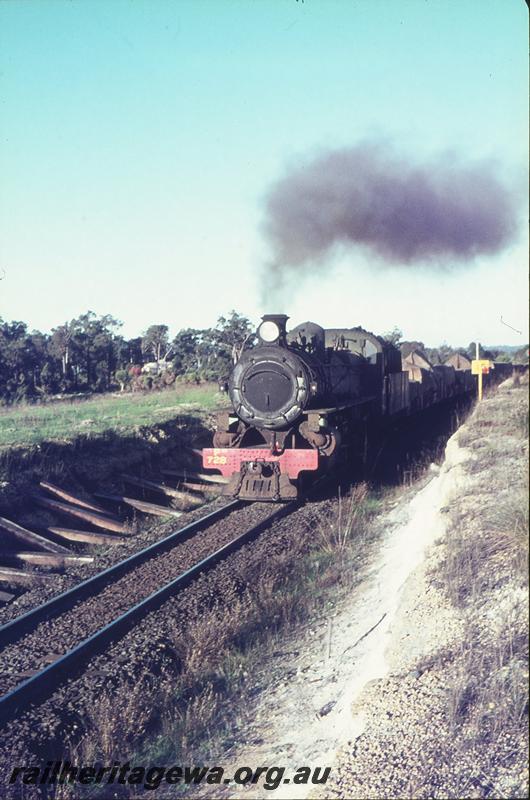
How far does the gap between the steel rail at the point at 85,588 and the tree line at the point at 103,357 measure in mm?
19009

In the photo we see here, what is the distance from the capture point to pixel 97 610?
7199 millimetres

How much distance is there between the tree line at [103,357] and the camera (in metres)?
32.3

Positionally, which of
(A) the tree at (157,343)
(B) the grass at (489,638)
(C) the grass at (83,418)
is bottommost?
(B) the grass at (489,638)

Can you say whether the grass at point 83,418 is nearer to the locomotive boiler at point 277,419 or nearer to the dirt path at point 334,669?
the locomotive boiler at point 277,419

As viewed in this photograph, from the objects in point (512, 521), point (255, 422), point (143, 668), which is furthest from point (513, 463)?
point (143, 668)

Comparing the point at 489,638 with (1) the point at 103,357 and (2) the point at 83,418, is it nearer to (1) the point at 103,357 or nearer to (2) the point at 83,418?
(2) the point at 83,418

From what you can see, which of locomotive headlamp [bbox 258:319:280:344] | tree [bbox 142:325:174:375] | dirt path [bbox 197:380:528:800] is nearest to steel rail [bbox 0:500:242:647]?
dirt path [bbox 197:380:528:800]

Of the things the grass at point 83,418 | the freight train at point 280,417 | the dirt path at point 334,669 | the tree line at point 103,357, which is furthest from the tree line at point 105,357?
the dirt path at point 334,669

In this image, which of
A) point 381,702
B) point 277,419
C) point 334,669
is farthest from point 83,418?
point 381,702

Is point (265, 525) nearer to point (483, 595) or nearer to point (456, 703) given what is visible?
point (483, 595)

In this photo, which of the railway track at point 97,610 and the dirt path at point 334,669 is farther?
the railway track at point 97,610

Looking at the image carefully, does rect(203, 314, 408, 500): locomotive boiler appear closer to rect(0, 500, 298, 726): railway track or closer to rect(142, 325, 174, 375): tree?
rect(0, 500, 298, 726): railway track

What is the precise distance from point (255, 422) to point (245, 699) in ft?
21.0

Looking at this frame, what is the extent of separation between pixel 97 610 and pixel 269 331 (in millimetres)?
5745
